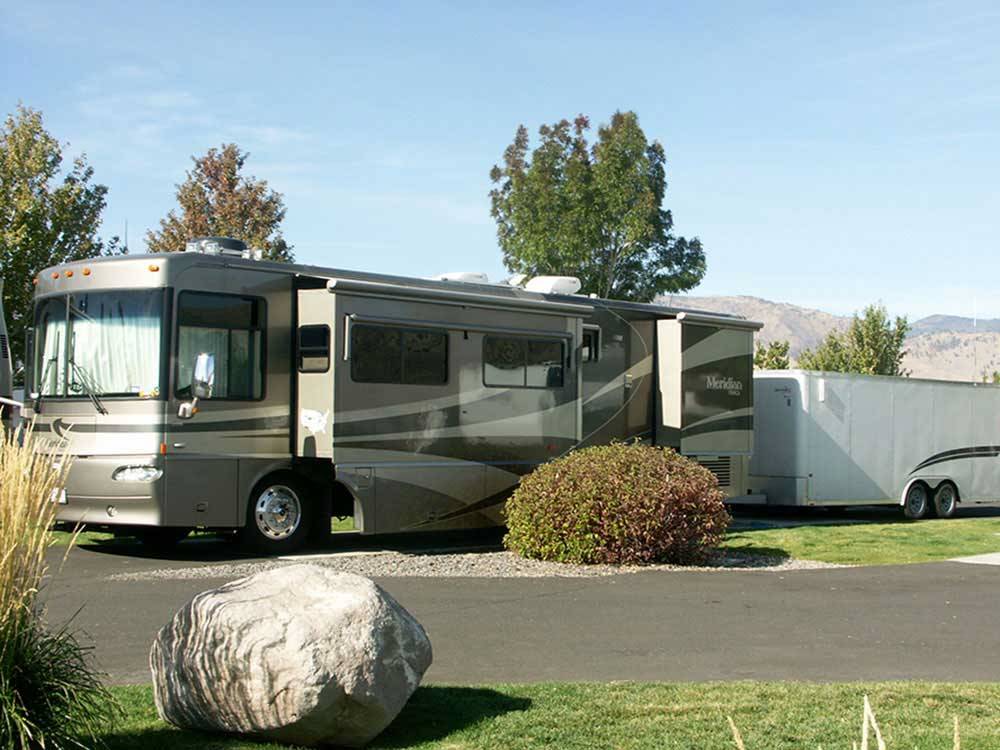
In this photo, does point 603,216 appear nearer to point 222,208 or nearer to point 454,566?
point 222,208

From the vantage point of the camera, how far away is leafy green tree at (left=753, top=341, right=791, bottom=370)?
47.1m

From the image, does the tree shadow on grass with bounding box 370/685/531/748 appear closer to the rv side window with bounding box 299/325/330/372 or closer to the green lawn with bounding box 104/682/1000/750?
the green lawn with bounding box 104/682/1000/750

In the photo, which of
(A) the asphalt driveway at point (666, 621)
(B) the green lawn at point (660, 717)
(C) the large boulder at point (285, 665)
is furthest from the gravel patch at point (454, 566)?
(C) the large boulder at point (285, 665)

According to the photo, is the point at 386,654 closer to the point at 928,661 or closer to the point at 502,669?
the point at 502,669

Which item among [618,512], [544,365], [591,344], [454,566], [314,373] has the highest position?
[591,344]

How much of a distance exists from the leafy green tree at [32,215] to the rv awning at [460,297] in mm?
14000

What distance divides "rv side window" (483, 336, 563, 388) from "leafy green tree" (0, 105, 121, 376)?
1400 cm

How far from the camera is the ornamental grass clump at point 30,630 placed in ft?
16.0

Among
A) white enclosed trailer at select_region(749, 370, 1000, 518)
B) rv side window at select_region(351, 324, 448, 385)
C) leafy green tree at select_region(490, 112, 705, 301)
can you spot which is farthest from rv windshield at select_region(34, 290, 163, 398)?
leafy green tree at select_region(490, 112, 705, 301)

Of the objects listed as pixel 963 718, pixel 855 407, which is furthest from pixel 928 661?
pixel 855 407

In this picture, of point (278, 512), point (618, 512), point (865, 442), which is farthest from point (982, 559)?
point (278, 512)

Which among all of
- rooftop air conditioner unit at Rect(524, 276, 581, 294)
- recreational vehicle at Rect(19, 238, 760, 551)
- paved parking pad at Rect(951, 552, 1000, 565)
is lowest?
paved parking pad at Rect(951, 552, 1000, 565)

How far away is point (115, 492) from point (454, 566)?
379cm

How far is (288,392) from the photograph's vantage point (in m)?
14.6
